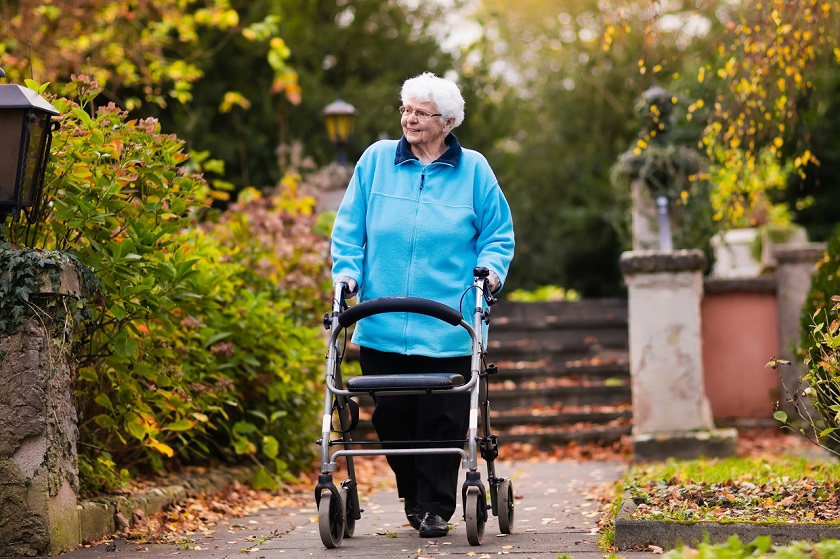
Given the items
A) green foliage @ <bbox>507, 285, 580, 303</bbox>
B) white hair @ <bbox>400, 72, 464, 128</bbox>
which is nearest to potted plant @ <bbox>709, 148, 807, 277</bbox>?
green foliage @ <bbox>507, 285, 580, 303</bbox>

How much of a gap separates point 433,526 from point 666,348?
4123mm

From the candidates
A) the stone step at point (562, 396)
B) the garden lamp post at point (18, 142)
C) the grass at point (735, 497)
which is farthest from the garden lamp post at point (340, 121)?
the garden lamp post at point (18, 142)

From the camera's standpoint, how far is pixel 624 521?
4.14 metres

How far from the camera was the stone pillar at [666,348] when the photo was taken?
8.18 meters

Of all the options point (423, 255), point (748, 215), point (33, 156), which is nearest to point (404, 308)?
point (423, 255)

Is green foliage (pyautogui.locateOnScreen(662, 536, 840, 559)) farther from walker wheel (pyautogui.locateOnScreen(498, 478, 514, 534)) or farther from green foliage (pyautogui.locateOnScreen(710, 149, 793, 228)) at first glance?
green foliage (pyautogui.locateOnScreen(710, 149, 793, 228))

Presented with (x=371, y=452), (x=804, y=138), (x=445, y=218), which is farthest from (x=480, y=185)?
(x=804, y=138)

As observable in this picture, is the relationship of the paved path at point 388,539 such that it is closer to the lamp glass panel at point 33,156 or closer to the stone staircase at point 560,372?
the lamp glass panel at point 33,156

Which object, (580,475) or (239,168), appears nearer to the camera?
(580,475)

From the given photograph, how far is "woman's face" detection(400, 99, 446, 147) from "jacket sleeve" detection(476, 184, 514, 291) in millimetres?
337

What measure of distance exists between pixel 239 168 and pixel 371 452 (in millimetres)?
10371

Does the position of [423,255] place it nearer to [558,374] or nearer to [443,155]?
[443,155]

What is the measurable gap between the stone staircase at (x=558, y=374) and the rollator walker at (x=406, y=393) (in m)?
4.97

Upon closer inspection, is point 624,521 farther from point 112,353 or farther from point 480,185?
point 112,353
